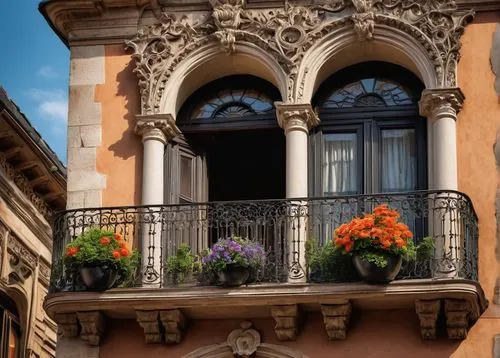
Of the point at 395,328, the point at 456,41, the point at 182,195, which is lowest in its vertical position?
the point at 395,328

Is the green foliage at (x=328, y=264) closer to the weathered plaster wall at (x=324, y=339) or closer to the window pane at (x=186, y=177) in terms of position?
the weathered plaster wall at (x=324, y=339)

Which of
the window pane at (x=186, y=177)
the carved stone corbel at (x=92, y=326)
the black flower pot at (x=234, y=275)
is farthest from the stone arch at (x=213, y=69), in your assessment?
the carved stone corbel at (x=92, y=326)

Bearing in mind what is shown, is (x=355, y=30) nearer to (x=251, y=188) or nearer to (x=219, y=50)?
(x=219, y=50)

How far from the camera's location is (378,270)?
19250 mm

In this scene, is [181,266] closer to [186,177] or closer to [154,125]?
Result: [186,177]

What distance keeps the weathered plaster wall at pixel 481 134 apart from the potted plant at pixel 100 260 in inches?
162

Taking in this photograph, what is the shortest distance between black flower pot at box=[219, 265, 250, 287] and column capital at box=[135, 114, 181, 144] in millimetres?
2354

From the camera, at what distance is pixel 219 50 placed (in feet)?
70.7

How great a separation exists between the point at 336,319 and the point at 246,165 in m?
3.90

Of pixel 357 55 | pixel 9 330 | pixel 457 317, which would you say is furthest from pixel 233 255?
pixel 9 330

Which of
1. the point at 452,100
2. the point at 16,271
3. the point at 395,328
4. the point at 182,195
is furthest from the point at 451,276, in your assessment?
the point at 16,271

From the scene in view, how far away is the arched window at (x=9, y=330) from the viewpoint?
88.6 feet

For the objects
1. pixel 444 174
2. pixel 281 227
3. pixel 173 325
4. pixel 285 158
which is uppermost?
pixel 285 158

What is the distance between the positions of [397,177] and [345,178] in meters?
0.65
